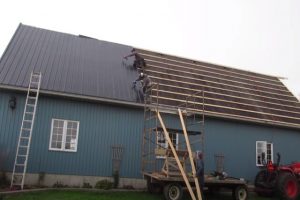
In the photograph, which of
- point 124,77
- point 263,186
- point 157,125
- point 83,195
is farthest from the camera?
point 124,77

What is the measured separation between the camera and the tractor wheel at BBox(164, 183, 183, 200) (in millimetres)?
11742

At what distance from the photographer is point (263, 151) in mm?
18047

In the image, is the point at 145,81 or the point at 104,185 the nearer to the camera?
the point at 104,185

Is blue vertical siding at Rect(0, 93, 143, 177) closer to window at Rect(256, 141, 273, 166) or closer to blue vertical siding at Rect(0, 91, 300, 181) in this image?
blue vertical siding at Rect(0, 91, 300, 181)

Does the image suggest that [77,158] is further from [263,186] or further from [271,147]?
[271,147]

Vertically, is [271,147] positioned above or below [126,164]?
above

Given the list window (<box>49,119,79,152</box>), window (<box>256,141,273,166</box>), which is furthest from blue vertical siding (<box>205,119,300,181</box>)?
window (<box>49,119,79,152</box>)

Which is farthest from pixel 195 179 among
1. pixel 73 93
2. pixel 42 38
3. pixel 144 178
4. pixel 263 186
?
pixel 42 38

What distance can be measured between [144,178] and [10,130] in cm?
573

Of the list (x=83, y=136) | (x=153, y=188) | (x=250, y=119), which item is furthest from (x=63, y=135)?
(x=250, y=119)

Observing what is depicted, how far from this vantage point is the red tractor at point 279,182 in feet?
45.8

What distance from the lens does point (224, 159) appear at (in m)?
16.8

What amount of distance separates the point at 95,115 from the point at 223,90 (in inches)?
317

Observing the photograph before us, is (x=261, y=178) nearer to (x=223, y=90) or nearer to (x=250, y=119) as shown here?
(x=250, y=119)
